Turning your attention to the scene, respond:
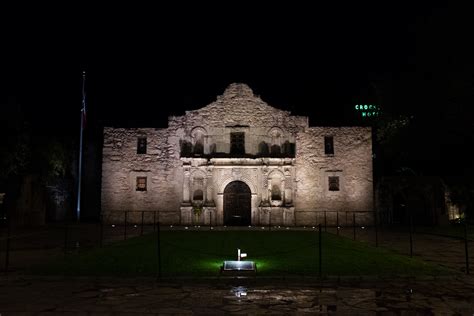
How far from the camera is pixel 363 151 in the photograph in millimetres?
32750

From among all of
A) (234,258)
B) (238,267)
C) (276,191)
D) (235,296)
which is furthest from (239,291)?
(276,191)

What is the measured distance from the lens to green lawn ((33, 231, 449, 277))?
11453 mm

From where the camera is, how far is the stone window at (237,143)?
106 ft

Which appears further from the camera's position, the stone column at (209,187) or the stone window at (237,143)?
the stone window at (237,143)

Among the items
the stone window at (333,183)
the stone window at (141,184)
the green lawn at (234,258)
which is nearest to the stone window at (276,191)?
the stone window at (333,183)

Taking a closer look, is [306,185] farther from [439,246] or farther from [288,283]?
[288,283]

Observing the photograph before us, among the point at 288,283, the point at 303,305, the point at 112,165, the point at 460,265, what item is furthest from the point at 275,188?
the point at 303,305

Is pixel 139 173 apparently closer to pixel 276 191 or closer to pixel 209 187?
pixel 209 187

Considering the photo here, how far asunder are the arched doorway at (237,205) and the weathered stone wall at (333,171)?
3.47 m

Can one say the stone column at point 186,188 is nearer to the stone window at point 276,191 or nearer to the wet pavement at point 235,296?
the stone window at point 276,191

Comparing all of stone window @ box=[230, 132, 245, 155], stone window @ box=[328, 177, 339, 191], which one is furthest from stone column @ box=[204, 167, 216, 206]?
stone window @ box=[328, 177, 339, 191]

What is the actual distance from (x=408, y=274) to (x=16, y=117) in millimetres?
25105

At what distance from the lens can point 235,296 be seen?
9047 mm

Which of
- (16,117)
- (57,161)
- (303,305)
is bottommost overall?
(303,305)
